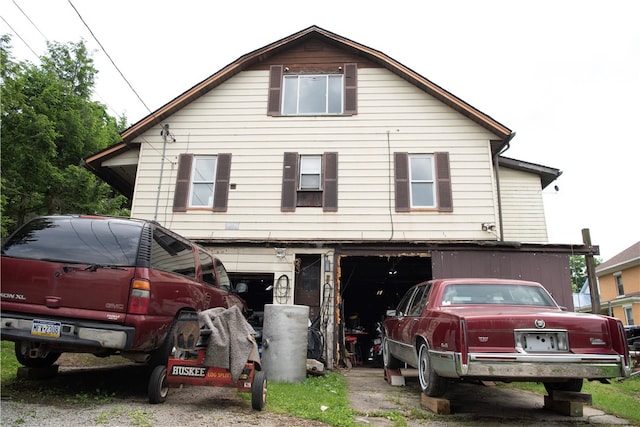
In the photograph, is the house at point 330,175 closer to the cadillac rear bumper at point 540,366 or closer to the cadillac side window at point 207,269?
the cadillac side window at point 207,269

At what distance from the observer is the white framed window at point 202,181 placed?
461 inches

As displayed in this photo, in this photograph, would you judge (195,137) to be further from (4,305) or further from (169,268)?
(4,305)

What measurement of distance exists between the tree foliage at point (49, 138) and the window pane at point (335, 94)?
875 centimetres

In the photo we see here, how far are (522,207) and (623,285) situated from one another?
73.1ft

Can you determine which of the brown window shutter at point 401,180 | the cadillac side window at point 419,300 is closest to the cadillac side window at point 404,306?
the cadillac side window at point 419,300

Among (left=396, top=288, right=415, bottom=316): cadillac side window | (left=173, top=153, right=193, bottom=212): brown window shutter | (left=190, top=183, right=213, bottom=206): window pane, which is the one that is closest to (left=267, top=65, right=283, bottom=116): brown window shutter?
(left=173, top=153, right=193, bottom=212): brown window shutter

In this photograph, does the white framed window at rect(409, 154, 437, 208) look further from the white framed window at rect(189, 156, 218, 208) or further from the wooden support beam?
the wooden support beam

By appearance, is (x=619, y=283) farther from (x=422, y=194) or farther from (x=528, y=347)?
(x=528, y=347)

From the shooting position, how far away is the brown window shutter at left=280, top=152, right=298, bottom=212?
37.3 feet

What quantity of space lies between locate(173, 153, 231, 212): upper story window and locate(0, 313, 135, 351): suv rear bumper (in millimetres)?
7078

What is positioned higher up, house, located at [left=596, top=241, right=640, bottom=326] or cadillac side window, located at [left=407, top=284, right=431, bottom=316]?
house, located at [left=596, top=241, right=640, bottom=326]

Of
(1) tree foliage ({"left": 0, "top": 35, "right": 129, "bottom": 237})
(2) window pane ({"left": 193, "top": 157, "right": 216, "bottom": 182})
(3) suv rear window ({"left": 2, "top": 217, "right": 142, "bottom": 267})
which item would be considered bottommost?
(3) suv rear window ({"left": 2, "top": 217, "right": 142, "bottom": 267})

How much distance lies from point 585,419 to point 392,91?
9.18 m

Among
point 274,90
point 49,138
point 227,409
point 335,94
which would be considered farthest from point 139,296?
point 49,138
